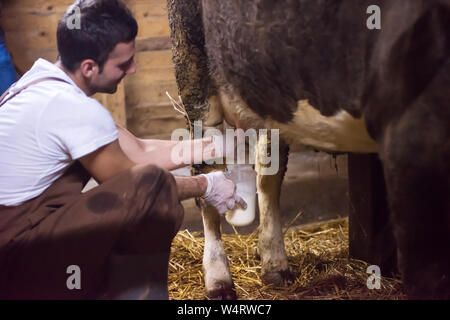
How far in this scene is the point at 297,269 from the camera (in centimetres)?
326

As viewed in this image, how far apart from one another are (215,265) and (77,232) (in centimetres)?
116

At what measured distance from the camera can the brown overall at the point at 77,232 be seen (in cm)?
203

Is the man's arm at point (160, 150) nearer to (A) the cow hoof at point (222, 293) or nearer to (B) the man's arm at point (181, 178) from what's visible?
(B) the man's arm at point (181, 178)

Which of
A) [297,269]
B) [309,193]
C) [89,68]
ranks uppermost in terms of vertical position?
[89,68]

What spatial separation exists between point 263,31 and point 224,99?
2.08 ft

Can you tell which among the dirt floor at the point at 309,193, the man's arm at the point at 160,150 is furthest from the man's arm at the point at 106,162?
the dirt floor at the point at 309,193

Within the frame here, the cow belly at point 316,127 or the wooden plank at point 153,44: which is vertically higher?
the wooden plank at point 153,44

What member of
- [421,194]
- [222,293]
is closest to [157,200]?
[421,194]

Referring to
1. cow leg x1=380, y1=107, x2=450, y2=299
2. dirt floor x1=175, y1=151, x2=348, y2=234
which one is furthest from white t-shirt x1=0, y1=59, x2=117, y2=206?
dirt floor x1=175, y1=151, x2=348, y2=234

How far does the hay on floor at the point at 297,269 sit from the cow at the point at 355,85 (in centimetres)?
18

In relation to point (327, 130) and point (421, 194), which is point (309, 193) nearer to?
point (327, 130)

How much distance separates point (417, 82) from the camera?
1.90 meters
